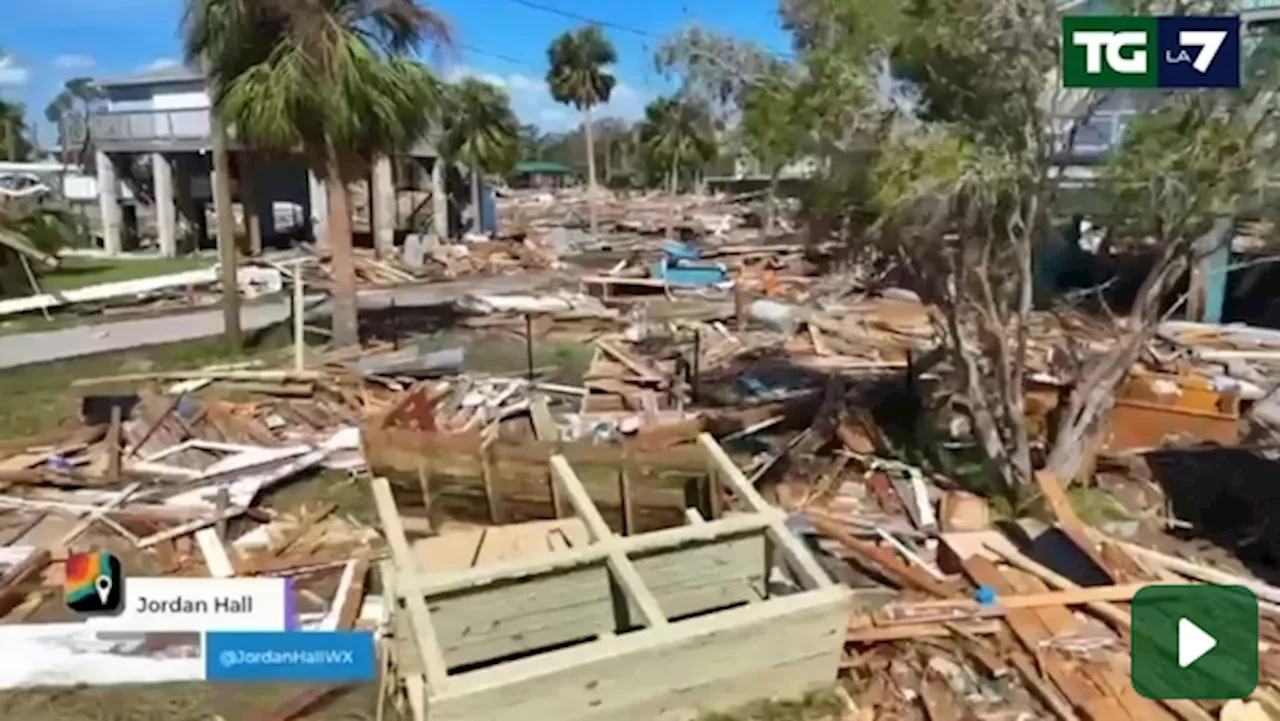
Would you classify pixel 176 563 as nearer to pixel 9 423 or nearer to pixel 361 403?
pixel 361 403

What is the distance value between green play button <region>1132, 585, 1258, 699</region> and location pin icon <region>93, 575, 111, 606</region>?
23.4 ft

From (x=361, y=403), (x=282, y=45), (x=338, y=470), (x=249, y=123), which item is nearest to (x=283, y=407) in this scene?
(x=361, y=403)

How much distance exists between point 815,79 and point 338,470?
20.6ft

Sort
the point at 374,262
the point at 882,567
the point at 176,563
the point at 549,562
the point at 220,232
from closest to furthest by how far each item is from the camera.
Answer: the point at 549,562, the point at 882,567, the point at 176,563, the point at 220,232, the point at 374,262

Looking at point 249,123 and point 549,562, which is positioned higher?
point 249,123

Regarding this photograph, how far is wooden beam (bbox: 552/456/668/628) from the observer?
5.88 meters

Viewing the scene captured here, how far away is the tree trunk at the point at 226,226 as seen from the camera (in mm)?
16656

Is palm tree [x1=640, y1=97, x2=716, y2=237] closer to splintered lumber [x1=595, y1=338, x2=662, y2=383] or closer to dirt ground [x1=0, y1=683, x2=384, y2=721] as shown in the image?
splintered lumber [x1=595, y1=338, x2=662, y2=383]

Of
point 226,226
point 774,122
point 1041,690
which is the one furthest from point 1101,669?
point 226,226

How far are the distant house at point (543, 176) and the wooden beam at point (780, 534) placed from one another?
7279 cm

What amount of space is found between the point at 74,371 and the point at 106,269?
15.6 metres

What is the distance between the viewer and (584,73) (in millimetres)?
45969

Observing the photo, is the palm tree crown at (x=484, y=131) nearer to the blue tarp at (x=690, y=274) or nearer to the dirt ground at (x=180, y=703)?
the blue tarp at (x=690, y=274)

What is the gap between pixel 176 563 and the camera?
9.06 metres
